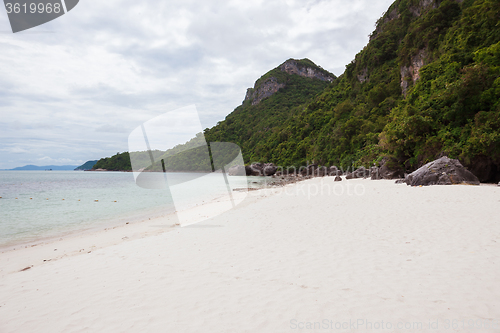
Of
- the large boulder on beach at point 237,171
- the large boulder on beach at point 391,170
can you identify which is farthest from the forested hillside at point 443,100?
the large boulder on beach at point 237,171

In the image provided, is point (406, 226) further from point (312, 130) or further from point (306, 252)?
point (312, 130)

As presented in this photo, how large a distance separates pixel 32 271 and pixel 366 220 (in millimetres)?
9847

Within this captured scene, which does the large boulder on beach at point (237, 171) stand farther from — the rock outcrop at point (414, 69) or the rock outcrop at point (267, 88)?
the rock outcrop at point (267, 88)

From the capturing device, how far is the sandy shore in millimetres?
2947

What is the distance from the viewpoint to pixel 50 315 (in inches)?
135

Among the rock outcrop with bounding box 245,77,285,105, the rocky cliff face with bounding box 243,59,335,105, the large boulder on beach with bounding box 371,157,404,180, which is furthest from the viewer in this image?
the rocky cliff face with bounding box 243,59,335,105

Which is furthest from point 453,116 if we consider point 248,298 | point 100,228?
point 100,228

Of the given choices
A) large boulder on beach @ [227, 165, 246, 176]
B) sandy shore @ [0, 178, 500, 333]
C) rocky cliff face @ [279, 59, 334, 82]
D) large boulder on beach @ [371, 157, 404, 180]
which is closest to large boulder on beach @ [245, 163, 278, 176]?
large boulder on beach @ [227, 165, 246, 176]

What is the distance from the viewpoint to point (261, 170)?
2253 inches

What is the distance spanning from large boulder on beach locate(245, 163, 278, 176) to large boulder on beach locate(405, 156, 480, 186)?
41.3m

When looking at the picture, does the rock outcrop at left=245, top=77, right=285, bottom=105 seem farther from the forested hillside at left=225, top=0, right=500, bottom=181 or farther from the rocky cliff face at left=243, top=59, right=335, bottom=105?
the forested hillside at left=225, top=0, right=500, bottom=181

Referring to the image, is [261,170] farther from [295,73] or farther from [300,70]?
[300,70]

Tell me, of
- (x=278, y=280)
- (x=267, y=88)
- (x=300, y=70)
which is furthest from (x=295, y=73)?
(x=278, y=280)

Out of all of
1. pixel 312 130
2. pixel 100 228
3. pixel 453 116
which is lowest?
pixel 100 228
